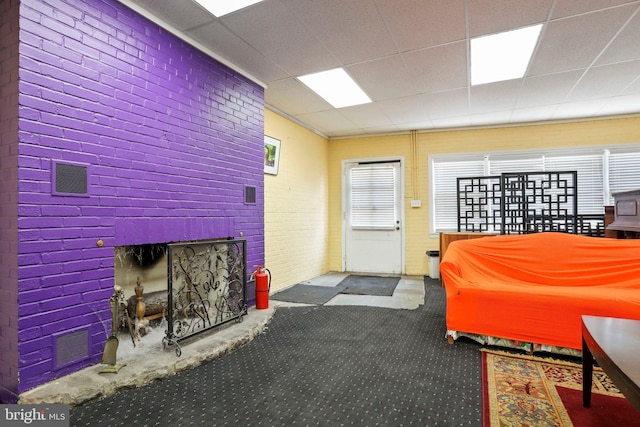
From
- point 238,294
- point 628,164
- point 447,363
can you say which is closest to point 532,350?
point 447,363

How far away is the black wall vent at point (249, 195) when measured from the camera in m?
3.83

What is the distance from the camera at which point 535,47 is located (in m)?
3.22

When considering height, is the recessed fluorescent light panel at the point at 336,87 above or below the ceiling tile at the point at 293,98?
above

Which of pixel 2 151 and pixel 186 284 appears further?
pixel 186 284

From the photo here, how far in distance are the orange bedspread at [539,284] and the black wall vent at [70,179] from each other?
301cm

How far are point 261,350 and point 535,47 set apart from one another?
12.6 feet

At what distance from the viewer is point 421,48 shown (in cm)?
324

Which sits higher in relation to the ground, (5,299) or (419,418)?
(5,299)

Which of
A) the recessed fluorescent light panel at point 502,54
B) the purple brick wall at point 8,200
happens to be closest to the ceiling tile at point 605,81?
the recessed fluorescent light panel at point 502,54

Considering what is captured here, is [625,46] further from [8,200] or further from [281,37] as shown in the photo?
[8,200]

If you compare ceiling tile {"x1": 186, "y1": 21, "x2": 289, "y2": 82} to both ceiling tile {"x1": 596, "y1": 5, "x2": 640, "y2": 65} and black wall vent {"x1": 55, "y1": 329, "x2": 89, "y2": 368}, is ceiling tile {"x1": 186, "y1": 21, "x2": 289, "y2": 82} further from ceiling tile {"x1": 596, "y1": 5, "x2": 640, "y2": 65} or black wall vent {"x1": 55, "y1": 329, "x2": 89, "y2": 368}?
ceiling tile {"x1": 596, "y1": 5, "x2": 640, "y2": 65}

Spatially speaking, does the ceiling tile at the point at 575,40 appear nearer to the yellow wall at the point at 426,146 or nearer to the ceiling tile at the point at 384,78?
the ceiling tile at the point at 384,78

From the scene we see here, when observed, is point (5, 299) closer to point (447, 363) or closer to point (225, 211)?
point (225, 211)

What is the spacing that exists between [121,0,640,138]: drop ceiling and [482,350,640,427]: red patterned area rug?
278 cm
